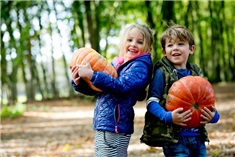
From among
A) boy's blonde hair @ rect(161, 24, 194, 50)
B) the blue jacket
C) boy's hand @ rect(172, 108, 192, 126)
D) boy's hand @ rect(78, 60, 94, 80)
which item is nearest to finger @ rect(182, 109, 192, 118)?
boy's hand @ rect(172, 108, 192, 126)

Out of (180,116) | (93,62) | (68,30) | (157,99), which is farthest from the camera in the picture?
(68,30)

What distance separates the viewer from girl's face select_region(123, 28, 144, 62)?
388cm

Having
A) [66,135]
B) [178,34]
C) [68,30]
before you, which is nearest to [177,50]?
[178,34]

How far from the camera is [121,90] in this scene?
364 centimetres

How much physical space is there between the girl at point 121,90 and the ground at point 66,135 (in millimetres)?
2954

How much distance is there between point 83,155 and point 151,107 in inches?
165

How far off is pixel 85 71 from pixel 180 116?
927 mm

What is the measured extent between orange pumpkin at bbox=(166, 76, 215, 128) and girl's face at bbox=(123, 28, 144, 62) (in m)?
0.49

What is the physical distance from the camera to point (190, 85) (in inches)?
144

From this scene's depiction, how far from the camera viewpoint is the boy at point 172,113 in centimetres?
364

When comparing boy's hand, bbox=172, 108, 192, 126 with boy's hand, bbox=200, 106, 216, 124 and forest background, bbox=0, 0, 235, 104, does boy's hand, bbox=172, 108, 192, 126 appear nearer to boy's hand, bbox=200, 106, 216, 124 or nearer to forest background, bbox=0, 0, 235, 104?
boy's hand, bbox=200, 106, 216, 124

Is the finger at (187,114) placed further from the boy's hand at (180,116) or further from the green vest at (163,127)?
the green vest at (163,127)

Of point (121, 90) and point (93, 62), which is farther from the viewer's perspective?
point (93, 62)

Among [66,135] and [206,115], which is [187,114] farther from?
[66,135]
